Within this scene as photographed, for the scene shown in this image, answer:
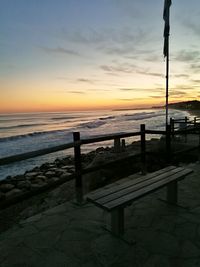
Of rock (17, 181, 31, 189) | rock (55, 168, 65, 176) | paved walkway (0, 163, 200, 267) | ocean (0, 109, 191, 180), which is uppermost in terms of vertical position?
paved walkway (0, 163, 200, 267)

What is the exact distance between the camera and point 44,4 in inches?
254

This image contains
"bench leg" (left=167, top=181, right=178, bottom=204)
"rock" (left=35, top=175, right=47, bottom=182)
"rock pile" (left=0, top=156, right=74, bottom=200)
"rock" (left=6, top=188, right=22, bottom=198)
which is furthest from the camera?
"rock" (left=35, top=175, right=47, bottom=182)

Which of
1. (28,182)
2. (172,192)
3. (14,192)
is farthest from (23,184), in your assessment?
(172,192)

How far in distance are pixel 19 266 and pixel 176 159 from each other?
6.70m

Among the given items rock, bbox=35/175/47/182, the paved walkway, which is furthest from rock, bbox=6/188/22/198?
the paved walkway

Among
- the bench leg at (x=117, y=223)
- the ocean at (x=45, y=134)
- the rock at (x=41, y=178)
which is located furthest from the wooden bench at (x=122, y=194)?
the ocean at (x=45, y=134)

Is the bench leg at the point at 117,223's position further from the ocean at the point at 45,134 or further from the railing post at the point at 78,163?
the ocean at the point at 45,134

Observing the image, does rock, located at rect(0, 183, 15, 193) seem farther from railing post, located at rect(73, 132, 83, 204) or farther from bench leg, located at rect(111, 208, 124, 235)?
bench leg, located at rect(111, 208, 124, 235)


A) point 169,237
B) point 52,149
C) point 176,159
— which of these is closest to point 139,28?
point 176,159

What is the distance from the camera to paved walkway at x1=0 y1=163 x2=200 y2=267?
7.59 feet

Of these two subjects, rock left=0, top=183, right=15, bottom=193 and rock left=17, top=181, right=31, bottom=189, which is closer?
rock left=0, top=183, right=15, bottom=193

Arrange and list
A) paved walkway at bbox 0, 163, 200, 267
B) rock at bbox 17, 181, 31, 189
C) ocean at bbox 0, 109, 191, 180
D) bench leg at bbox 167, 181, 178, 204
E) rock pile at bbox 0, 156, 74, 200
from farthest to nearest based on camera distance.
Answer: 1. ocean at bbox 0, 109, 191, 180
2. rock at bbox 17, 181, 31, 189
3. rock pile at bbox 0, 156, 74, 200
4. bench leg at bbox 167, 181, 178, 204
5. paved walkway at bbox 0, 163, 200, 267

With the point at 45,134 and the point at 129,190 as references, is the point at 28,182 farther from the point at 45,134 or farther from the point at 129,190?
the point at 45,134

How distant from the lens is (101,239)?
2703 millimetres
